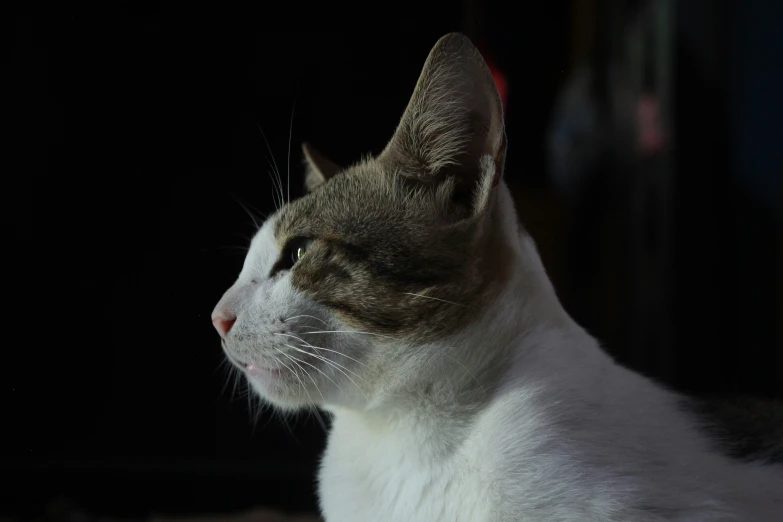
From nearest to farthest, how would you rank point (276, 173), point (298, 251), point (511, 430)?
point (511, 430)
point (298, 251)
point (276, 173)

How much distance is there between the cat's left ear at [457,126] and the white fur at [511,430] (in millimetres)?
87

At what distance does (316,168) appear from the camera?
1.14 meters

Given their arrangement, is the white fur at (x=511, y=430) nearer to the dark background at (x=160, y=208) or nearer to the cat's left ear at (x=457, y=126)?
the cat's left ear at (x=457, y=126)

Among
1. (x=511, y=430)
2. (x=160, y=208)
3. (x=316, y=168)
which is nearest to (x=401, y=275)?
(x=511, y=430)

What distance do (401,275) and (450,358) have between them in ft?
0.39

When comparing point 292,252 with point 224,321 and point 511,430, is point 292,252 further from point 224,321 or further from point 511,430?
point 511,430

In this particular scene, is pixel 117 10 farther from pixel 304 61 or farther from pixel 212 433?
pixel 212 433

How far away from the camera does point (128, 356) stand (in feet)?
3.83

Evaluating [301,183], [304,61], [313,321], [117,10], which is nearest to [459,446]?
[313,321]

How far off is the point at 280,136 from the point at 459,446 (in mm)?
582

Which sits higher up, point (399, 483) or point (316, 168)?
point (316, 168)

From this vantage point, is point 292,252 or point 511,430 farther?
point 292,252

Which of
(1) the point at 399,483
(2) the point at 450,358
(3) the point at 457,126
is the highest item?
(3) the point at 457,126

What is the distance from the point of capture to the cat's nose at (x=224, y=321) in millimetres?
903
